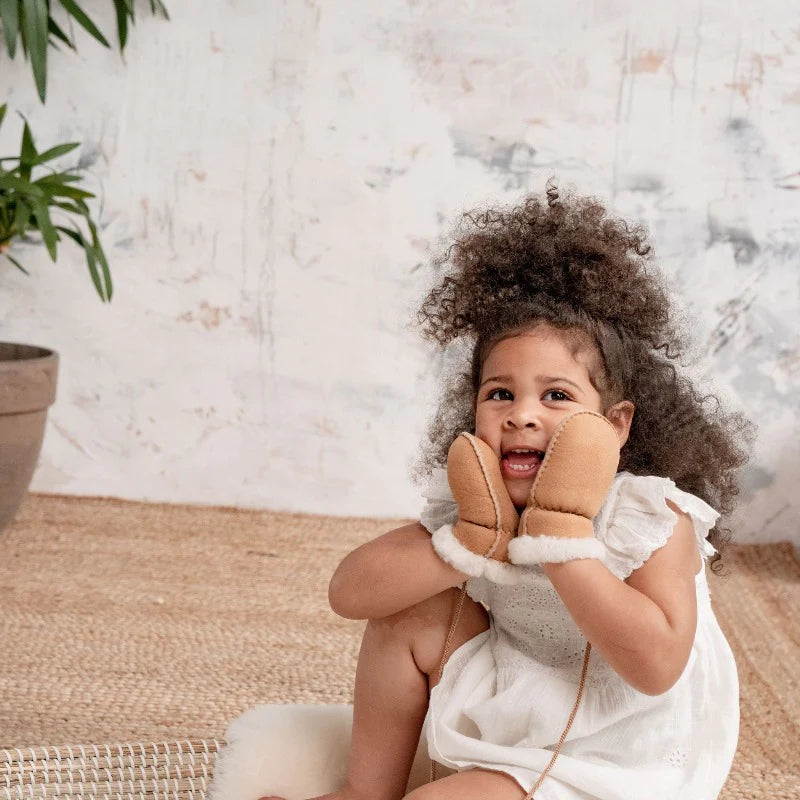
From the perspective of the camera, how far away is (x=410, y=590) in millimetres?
923

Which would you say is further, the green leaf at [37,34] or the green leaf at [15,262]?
the green leaf at [15,262]

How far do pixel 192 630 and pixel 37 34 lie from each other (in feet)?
3.74

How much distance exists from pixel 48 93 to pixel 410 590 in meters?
1.66

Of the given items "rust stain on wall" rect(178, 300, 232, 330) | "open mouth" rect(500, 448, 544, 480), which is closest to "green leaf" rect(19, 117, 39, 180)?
"rust stain on wall" rect(178, 300, 232, 330)

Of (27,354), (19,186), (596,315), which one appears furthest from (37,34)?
(596,315)

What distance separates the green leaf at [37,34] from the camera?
1961 millimetres

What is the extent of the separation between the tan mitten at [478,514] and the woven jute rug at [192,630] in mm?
416

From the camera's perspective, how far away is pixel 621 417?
3.34 ft

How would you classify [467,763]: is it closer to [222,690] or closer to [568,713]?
[568,713]

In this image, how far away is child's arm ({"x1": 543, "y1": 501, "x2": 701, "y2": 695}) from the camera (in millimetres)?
835

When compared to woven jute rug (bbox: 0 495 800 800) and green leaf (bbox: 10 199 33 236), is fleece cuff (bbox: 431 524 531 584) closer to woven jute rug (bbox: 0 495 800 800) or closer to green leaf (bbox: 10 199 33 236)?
woven jute rug (bbox: 0 495 800 800)

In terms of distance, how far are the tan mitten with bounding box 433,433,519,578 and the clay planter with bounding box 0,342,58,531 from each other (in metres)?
1.21

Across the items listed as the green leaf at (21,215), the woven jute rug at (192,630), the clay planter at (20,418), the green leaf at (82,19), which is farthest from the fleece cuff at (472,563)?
the green leaf at (82,19)

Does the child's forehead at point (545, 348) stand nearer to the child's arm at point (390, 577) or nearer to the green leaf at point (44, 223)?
the child's arm at point (390, 577)
